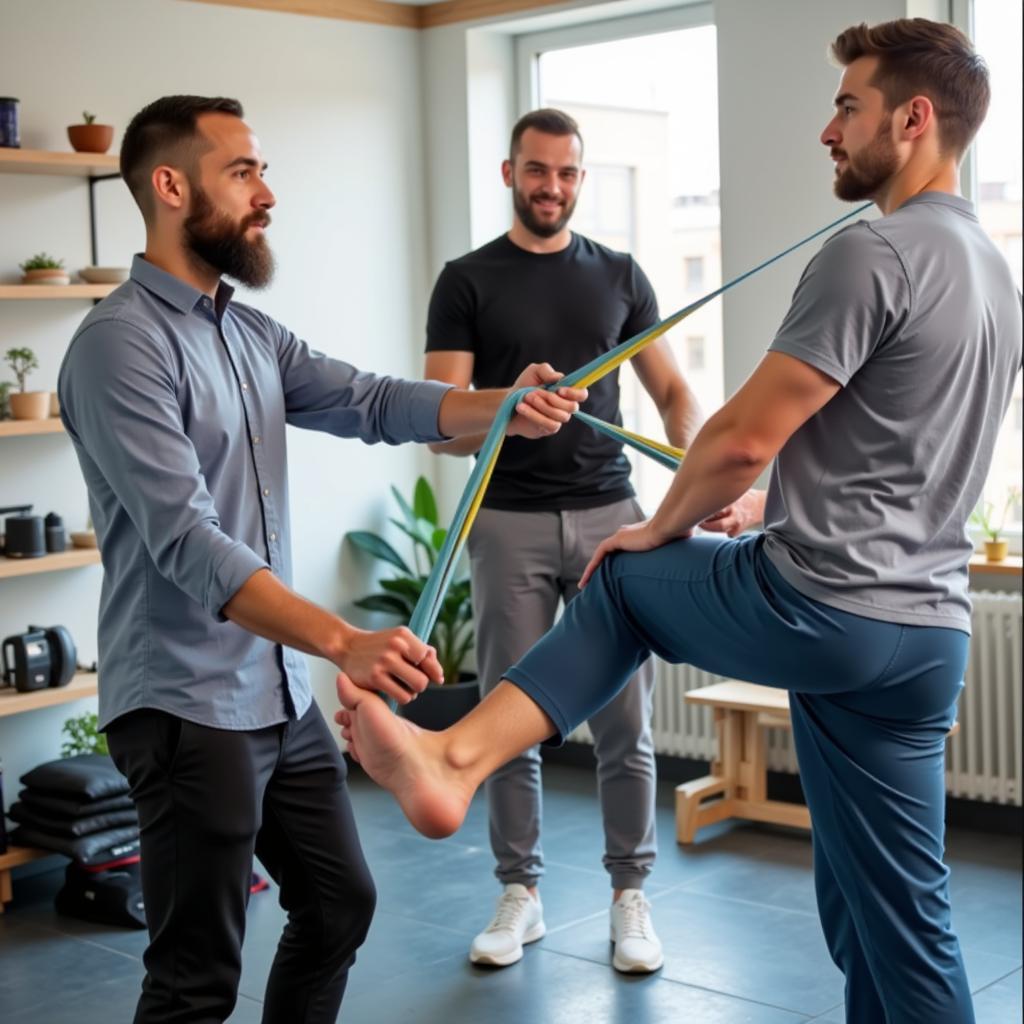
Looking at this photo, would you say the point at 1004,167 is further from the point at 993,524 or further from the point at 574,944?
the point at 574,944

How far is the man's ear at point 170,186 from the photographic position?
102 inches

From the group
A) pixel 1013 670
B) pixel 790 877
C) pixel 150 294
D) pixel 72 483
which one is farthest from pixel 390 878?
pixel 150 294

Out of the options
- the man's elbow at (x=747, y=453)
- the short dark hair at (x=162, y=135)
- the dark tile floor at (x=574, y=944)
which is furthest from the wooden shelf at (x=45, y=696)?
the man's elbow at (x=747, y=453)

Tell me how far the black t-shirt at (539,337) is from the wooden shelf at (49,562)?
143cm

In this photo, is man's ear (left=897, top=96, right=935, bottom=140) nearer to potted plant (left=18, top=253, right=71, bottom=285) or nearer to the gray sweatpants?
the gray sweatpants

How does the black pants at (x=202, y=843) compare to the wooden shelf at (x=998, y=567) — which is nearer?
the black pants at (x=202, y=843)

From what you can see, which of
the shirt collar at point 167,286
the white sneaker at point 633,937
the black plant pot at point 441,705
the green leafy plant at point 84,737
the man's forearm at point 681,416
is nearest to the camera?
the shirt collar at point 167,286

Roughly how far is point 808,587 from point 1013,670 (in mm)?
2652

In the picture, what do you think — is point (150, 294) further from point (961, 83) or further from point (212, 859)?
point (961, 83)

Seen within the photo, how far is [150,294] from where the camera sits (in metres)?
2.56

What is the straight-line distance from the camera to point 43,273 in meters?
4.65

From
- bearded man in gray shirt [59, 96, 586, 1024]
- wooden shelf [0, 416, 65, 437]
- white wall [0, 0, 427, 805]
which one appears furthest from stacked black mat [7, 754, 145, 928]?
bearded man in gray shirt [59, 96, 586, 1024]

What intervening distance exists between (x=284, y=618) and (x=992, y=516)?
3.33 m

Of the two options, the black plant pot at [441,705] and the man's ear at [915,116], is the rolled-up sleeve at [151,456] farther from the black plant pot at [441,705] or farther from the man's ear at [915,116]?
→ the black plant pot at [441,705]
